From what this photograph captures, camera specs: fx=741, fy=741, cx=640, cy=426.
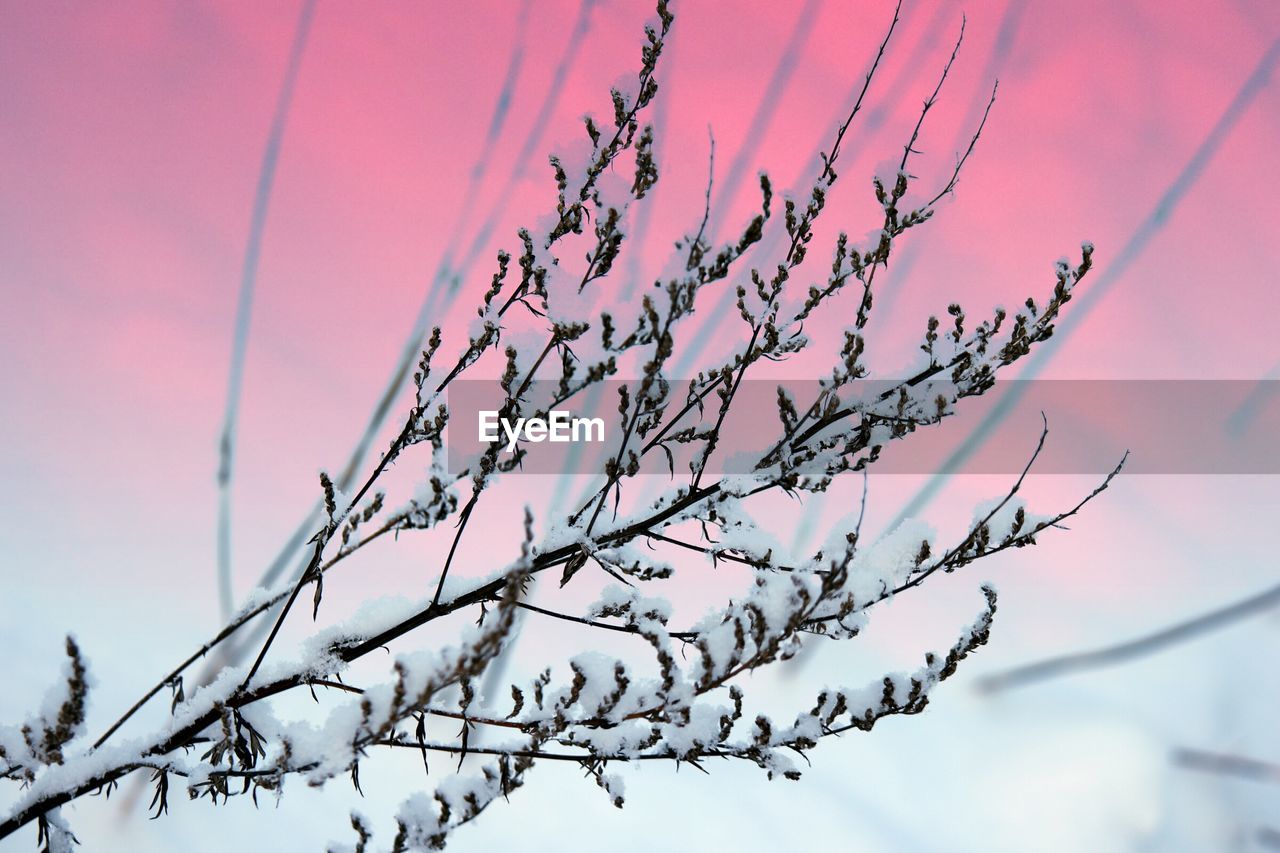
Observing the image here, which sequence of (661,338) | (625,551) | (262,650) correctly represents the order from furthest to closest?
(625,551)
(262,650)
(661,338)

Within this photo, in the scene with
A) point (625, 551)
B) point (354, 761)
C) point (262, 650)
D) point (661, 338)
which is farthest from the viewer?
point (625, 551)

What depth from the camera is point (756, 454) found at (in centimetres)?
252

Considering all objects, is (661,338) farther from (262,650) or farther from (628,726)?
(262,650)

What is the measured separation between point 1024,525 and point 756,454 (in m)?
0.92

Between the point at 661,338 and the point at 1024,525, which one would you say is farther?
the point at 1024,525

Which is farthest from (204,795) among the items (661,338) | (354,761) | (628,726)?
(661,338)

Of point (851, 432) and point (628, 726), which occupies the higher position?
point (851, 432)

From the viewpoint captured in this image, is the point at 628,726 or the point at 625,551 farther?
the point at 625,551

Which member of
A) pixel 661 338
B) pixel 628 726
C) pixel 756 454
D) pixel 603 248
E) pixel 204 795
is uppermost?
pixel 603 248

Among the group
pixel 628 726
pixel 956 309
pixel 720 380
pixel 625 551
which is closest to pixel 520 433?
pixel 625 551

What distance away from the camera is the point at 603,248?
8.14ft

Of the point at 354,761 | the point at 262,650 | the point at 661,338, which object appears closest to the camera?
the point at 354,761

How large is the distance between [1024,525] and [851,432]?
646 millimetres

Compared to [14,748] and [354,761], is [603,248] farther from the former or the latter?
[14,748]
